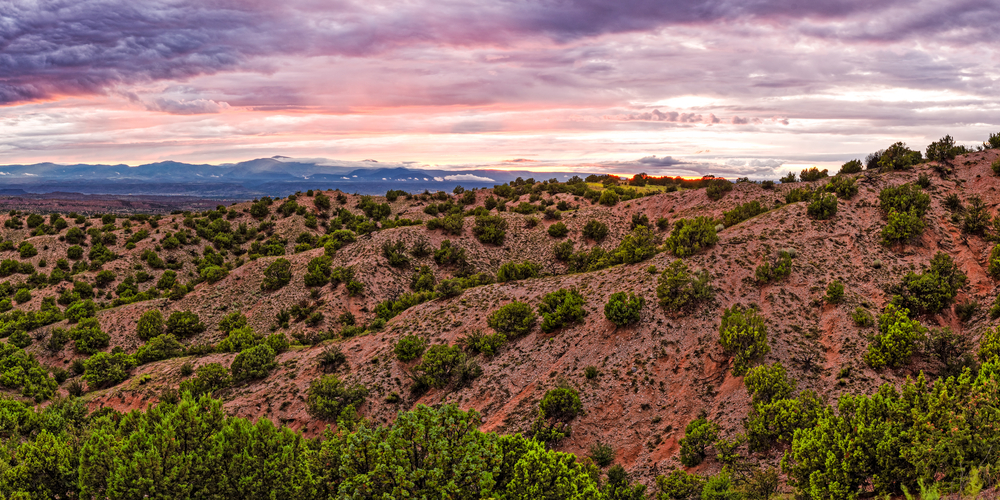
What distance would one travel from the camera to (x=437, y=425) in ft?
52.8

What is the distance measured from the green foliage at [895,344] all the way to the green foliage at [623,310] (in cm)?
1227

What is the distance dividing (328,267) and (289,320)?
27.2 feet

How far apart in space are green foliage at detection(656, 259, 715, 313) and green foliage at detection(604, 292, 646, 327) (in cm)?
167

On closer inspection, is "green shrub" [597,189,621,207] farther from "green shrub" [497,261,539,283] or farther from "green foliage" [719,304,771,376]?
"green foliage" [719,304,771,376]

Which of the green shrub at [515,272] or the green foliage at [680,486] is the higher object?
the green shrub at [515,272]

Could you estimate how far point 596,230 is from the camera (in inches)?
2532

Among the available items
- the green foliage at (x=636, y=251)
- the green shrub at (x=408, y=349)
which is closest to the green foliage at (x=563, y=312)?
the green foliage at (x=636, y=251)

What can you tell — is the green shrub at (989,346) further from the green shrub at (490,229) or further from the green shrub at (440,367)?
the green shrub at (490,229)

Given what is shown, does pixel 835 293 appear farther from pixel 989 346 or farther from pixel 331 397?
pixel 331 397

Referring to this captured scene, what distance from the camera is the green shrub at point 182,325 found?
48.1 meters

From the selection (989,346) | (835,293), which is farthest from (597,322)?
(989,346)

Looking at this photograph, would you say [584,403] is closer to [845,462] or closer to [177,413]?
[845,462]

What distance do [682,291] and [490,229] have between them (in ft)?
117

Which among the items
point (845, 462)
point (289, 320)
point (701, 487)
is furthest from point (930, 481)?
point (289, 320)
